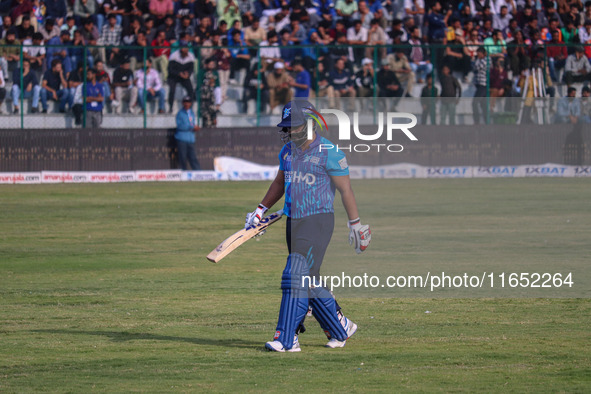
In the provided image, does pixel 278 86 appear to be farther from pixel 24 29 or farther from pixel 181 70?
pixel 24 29

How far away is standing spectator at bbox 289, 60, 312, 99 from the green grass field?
800 centimetres

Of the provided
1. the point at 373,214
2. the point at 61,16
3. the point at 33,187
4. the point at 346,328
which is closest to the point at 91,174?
the point at 33,187

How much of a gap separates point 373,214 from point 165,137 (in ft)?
32.4

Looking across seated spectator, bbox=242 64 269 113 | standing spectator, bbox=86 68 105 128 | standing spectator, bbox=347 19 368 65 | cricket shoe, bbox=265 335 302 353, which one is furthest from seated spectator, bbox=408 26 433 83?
cricket shoe, bbox=265 335 302 353

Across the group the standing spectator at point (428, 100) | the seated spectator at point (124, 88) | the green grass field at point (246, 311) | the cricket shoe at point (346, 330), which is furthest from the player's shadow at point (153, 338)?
the seated spectator at point (124, 88)

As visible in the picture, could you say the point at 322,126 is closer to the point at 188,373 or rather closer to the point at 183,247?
the point at 188,373

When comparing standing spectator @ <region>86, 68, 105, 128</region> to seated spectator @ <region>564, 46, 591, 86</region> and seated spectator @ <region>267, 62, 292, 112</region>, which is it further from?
seated spectator @ <region>564, 46, 591, 86</region>

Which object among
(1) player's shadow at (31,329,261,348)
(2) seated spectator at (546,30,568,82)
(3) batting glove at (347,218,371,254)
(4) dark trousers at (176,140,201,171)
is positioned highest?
(3) batting glove at (347,218,371,254)

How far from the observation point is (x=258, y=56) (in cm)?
2831

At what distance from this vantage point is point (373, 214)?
64.0 feet

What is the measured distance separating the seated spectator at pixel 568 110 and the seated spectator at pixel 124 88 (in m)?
11.8

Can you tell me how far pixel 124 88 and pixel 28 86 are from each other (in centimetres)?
264

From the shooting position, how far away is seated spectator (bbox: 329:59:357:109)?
92.0 feet

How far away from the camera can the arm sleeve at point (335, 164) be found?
819 centimetres
